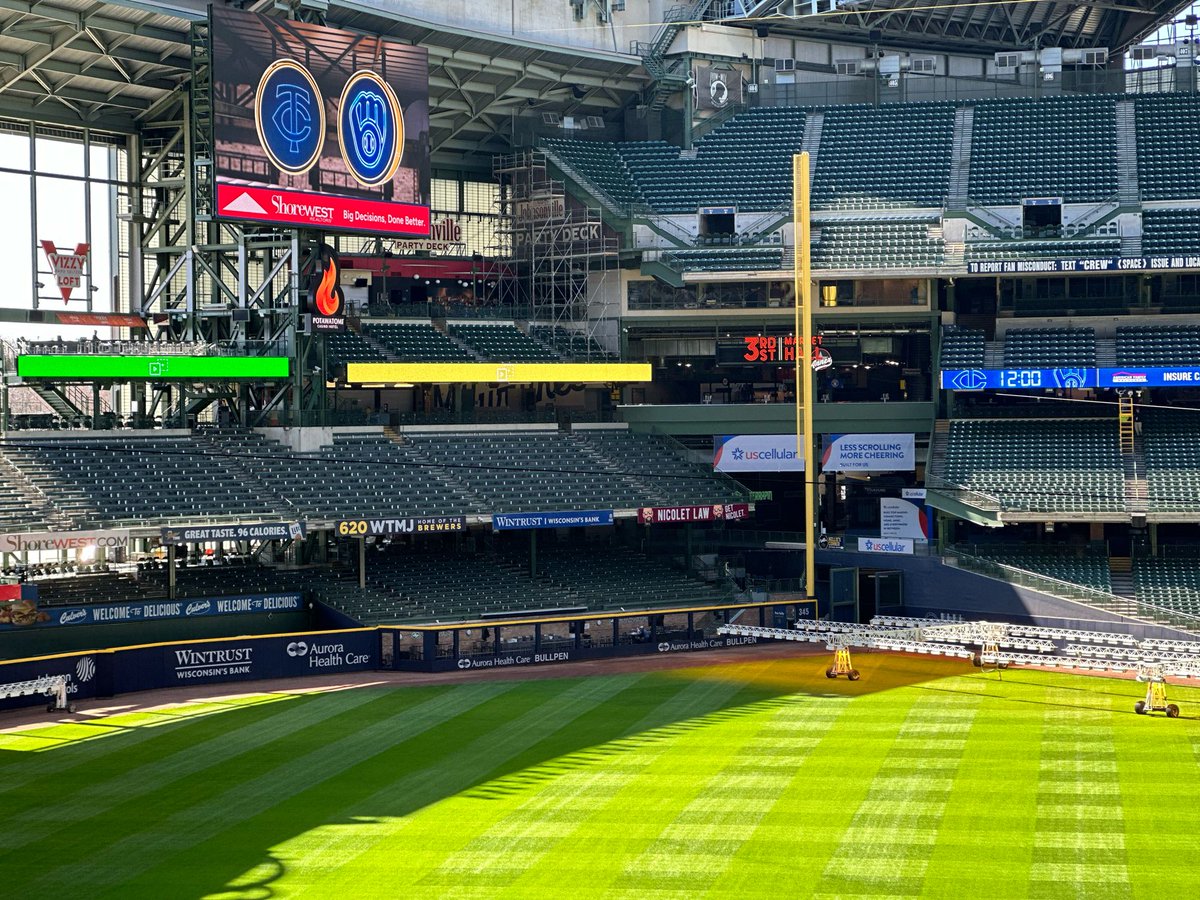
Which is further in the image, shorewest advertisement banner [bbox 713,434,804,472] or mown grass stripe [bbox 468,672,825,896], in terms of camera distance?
shorewest advertisement banner [bbox 713,434,804,472]

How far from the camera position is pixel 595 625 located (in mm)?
43062

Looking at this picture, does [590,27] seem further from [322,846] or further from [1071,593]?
[322,846]

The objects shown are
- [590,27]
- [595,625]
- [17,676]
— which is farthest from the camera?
[590,27]

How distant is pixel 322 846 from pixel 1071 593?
2790cm

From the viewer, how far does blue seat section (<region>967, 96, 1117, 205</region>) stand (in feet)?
183

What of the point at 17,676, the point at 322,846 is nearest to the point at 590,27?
the point at 17,676

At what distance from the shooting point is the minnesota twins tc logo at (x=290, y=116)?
1801 inches

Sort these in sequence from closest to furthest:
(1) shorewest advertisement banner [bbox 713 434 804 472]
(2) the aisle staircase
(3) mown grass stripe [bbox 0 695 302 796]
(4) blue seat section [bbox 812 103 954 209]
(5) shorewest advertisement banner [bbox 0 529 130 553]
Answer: (3) mown grass stripe [bbox 0 695 302 796] → (5) shorewest advertisement banner [bbox 0 529 130 553] → (1) shorewest advertisement banner [bbox 713 434 804 472] → (2) the aisle staircase → (4) blue seat section [bbox 812 103 954 209]

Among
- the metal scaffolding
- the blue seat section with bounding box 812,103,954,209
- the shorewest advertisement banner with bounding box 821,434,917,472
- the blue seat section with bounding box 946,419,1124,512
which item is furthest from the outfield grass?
the blue seat section with bounding box 812,103,954,209

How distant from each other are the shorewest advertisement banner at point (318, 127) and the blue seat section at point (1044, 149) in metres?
21.2

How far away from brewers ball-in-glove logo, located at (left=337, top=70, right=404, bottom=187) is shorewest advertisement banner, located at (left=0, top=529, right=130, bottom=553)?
14.7 meters

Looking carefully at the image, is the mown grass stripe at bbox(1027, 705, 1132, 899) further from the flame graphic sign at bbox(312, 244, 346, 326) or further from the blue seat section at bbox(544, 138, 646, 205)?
the blue seat section at bbox(544, 138, 646, 205)

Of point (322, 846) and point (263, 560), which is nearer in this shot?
point (322, 846)

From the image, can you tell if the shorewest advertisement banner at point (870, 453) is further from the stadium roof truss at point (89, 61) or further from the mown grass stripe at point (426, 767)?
the stadium roof truss at point (89, 61)
